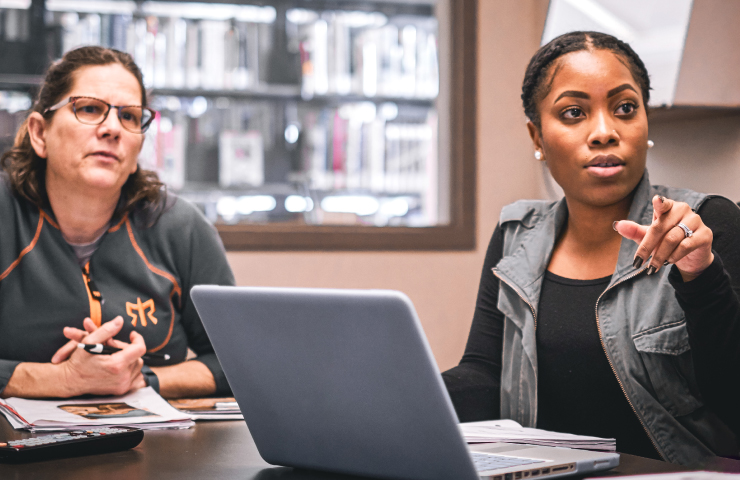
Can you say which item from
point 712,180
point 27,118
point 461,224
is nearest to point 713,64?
point 712,180

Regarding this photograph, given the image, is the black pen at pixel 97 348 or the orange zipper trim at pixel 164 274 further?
the orange zipper trim at pixel 164 274

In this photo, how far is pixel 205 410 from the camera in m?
1.15

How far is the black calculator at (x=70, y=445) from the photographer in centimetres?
79

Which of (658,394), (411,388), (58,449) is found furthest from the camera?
(658,394)

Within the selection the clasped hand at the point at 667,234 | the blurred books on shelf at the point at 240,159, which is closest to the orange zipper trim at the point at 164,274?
the clasped hand at the point at 667,234

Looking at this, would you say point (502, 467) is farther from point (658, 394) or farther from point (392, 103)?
point (392, 103)

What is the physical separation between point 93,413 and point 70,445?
0.93 feet

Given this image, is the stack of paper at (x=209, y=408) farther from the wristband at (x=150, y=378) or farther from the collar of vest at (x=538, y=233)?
the collar of vest at (x=538, y=233)

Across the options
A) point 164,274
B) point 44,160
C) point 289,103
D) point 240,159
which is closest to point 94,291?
point 164,274

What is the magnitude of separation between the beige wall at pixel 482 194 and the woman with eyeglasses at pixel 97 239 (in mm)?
1181

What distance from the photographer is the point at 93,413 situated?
1089 mm

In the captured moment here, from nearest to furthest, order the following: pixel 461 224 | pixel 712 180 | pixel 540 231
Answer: pixel 540 231, pixel 712 180, pixel 461 224

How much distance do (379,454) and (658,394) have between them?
0.64 m

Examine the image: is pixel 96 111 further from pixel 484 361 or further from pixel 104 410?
pixel 484 361
